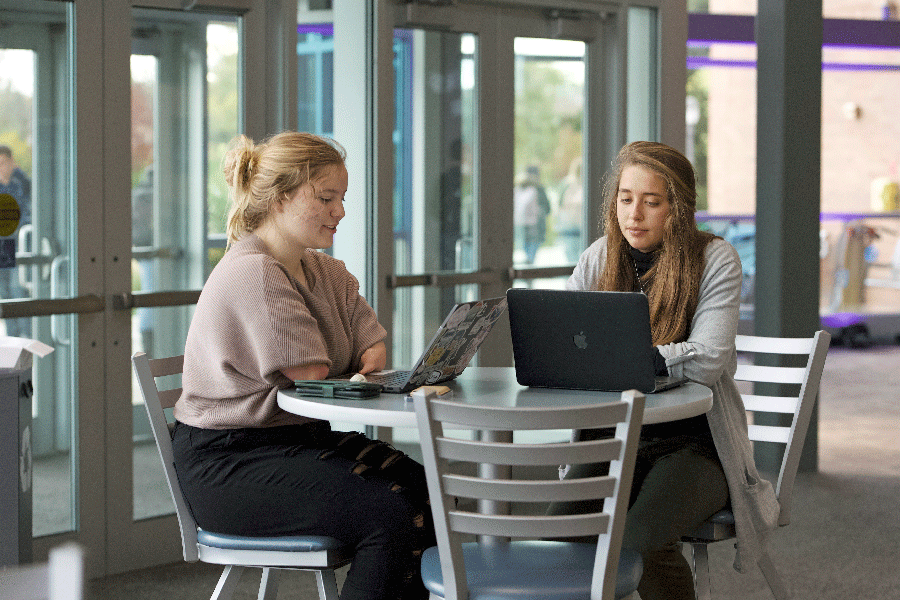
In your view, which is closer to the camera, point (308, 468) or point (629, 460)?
point (629, 460)

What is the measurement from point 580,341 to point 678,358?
1.25 feet

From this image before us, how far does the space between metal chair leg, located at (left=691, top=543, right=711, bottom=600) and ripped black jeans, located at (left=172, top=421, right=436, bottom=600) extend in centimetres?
71

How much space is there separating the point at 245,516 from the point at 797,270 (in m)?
3.69

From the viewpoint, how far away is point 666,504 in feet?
7.73

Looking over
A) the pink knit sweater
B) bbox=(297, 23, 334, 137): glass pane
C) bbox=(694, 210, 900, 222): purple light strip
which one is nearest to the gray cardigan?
the pink knit sweater

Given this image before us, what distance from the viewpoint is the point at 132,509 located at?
153 inches

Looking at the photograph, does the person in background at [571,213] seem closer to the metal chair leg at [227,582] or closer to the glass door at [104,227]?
the glass door at [104,227]

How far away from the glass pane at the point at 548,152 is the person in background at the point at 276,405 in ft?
8.79

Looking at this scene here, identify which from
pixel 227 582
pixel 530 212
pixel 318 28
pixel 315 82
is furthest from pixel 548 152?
pixel 227 582

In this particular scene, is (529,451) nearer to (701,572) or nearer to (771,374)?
(701,572)

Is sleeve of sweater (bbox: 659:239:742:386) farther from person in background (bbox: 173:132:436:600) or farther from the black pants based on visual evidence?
person in background (bbox: 173:132:436:600)

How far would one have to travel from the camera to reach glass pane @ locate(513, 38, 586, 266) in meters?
5.16

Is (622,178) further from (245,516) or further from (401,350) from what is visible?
(401,350)

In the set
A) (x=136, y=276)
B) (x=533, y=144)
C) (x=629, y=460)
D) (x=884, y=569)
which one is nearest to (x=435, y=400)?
(x=629, y=460)
